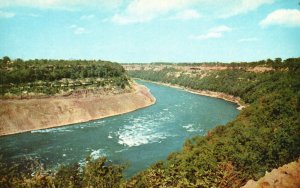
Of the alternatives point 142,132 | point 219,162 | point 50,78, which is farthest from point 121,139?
point 50,78

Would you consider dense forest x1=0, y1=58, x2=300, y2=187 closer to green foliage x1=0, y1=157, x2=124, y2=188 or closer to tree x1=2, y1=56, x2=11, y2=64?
green foliage x1=0, y1=157, x2=124, y2=188

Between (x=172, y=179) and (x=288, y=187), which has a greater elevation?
(x=288, y=187)

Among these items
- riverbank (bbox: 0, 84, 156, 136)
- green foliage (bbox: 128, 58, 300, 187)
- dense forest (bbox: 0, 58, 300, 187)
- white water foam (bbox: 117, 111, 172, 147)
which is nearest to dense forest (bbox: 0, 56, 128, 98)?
riverbank (bbox: 0, 84, 156, 136)

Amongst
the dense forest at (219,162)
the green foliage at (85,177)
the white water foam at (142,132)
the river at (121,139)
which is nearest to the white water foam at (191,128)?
the river at (121,139)

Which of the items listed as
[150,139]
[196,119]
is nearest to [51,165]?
[150,139]

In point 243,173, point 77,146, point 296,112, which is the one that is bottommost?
point 77,146

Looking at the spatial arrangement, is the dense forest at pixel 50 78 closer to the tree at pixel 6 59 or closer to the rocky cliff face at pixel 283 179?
the tree at pixel 6 59

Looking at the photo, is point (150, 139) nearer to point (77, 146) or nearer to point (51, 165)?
point (77, 146)
